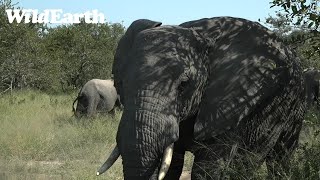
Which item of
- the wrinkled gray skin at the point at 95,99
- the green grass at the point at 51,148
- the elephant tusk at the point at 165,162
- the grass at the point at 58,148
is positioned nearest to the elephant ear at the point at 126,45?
the elephant tusk at the point at 165,162

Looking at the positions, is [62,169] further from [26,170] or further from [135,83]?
[135,83]

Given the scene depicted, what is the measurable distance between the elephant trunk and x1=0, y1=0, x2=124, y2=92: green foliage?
1820cm

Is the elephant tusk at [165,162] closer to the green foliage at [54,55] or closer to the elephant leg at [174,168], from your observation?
the elephant leg at [174,168]

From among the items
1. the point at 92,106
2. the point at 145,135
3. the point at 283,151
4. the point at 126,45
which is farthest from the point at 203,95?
the point at 92,106

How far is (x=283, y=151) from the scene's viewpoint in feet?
17.8

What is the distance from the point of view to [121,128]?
166 inches

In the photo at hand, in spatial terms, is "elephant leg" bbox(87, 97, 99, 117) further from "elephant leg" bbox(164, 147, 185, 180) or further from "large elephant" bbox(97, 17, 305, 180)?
"large elephant" bbox(97, 17, 305, 180)

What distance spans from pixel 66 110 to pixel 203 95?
42.8 feet

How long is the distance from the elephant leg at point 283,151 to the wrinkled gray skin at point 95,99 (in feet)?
34.4

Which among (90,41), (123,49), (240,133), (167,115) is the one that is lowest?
(90,41)

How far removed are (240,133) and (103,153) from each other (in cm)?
537

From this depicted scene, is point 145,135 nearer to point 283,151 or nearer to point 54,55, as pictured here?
point 283,151

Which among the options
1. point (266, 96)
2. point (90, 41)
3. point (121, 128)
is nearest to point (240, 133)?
point (266, 96)

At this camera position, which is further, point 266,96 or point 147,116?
point 266,96
